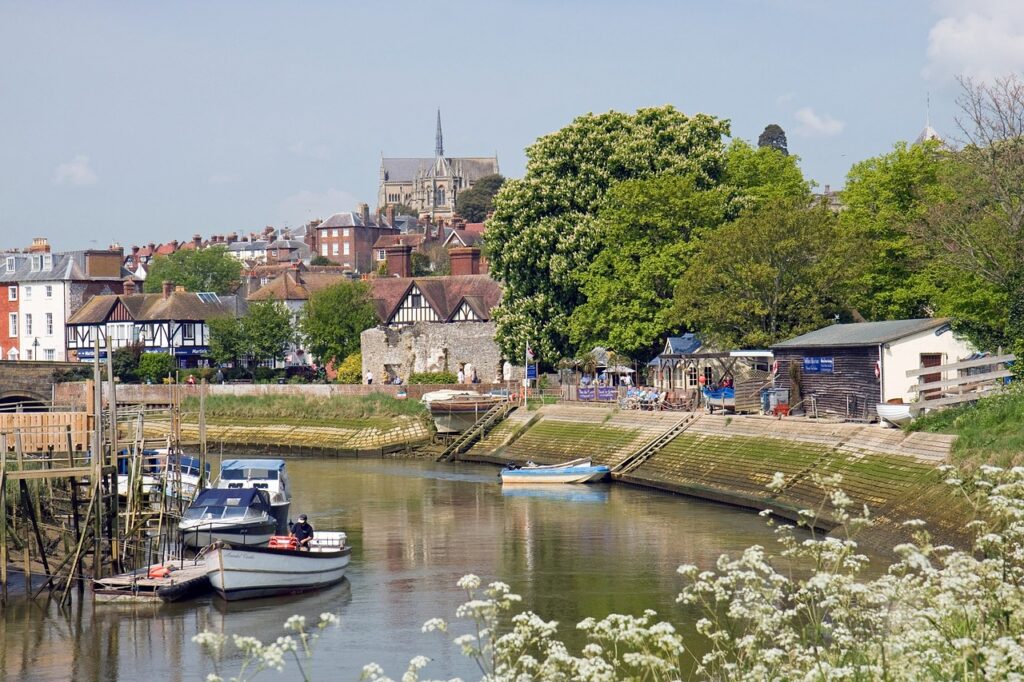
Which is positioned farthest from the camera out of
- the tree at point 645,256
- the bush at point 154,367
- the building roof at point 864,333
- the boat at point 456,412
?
the bush at point 154,367

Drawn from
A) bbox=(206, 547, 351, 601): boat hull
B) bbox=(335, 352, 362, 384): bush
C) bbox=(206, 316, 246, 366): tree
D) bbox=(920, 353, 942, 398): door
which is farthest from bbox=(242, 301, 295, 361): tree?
bbox=(206, 547, 351, 601): boat hull

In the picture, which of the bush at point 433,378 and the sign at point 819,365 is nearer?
the sign at point 819,365

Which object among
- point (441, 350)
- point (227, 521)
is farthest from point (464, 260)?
point (227, 521)

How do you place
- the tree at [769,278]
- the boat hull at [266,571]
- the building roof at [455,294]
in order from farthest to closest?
the building roof at [455,294], the tree at [769,278], the boat hull at [266,571]

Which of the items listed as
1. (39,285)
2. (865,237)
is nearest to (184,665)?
(865,237)

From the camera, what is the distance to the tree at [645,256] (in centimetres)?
6475

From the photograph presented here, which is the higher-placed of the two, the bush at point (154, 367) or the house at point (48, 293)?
the house at point (48, 293)

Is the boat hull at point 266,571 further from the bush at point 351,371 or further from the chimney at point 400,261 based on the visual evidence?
the chimney at point 400,261

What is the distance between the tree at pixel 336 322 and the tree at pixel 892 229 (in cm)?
4085

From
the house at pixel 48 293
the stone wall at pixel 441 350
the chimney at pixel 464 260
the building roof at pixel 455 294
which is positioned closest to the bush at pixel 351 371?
the stone wall at pixel 441 350

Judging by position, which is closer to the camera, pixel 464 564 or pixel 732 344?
pixel 464 564

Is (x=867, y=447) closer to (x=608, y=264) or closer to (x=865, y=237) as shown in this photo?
(x=865, y=237)

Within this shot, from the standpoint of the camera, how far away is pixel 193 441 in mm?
77312

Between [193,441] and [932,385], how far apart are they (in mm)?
46698
